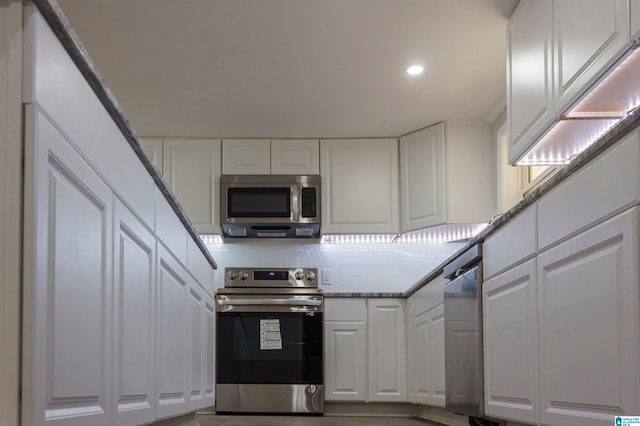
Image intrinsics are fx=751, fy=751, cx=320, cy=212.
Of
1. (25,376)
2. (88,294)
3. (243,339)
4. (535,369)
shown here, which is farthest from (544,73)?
(243,339)

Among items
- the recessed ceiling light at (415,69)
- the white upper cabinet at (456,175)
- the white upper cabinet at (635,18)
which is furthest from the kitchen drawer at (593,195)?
the white upper cabinet at (456,175)

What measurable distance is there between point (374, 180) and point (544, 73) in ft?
8.31

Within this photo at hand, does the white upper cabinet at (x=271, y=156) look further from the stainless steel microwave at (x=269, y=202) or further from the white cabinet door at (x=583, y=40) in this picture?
the white cabinet door at (x=583, y=40)

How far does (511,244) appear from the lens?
8.51 feet

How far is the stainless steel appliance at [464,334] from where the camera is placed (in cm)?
303

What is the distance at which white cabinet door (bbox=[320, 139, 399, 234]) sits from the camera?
5.48m

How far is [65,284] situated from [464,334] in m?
2.25

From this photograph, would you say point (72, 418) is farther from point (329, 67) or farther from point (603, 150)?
point (329, 67)

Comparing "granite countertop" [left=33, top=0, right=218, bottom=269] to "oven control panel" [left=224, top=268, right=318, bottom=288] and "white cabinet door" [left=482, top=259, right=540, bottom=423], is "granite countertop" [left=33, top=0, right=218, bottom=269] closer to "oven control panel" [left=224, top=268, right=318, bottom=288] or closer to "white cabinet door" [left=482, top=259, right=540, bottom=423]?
"white cabinet door" [left=482, top=259, right=540, bottom=423]

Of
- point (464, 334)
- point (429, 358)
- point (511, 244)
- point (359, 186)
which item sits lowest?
point (429, 358)

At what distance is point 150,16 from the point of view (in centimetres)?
356

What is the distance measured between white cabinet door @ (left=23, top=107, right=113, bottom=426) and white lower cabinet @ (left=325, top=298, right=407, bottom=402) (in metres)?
3.71

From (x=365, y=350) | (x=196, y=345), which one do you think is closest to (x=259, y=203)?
(x=365, y=350)

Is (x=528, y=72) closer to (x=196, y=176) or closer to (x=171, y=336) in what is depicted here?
(x=171, y=336)
